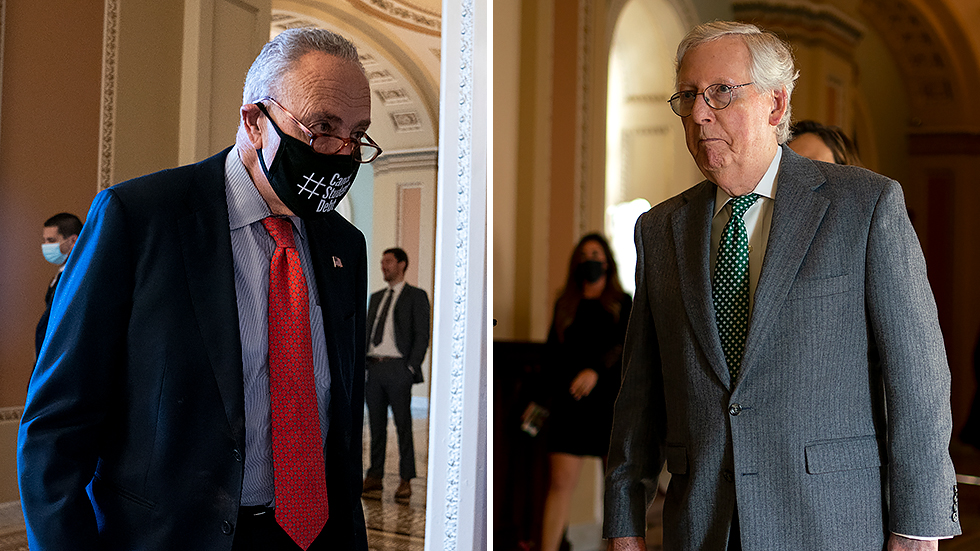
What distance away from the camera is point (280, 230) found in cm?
148

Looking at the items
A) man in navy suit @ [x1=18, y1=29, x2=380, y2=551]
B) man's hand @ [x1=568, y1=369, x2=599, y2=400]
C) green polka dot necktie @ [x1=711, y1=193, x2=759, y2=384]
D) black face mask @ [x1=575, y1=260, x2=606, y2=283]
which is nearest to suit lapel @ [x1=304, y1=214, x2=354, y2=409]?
man in navy suit @ [x1=18, y1=29, x2=380, y2=551]

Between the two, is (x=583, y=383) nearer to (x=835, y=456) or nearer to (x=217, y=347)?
(x=835, y=456)

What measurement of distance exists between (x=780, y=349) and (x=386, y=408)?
785mm

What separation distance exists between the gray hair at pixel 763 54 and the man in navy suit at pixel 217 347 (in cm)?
73

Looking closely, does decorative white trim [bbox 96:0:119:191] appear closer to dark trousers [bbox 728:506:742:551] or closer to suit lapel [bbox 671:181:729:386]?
suit lapel [bbox 671:181:729:386]

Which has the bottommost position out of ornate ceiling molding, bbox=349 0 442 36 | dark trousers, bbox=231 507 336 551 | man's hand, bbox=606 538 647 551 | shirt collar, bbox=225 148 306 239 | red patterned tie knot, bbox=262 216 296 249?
man's hand, bbox=606 538 647 551

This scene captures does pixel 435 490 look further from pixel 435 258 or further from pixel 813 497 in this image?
pixel 813 497

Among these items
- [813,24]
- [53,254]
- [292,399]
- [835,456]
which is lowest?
[835,456]

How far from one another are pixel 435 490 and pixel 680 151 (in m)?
1.49

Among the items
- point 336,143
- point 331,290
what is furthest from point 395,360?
point 336,143

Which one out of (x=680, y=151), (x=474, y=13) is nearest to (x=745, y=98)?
(x=474, y=13)

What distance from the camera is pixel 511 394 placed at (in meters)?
4.32

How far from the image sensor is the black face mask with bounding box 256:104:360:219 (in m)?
1.47

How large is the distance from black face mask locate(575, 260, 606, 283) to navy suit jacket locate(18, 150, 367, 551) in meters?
3.06
